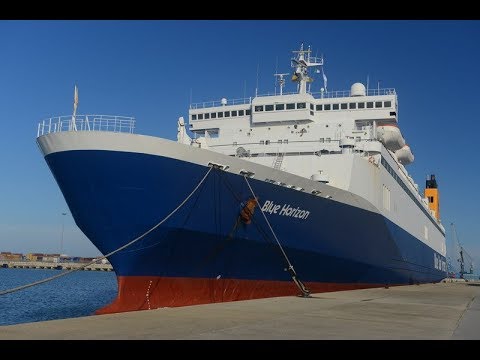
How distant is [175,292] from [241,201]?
2834 millimetres

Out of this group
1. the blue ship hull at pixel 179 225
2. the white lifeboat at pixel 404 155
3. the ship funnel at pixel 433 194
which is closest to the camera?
the blue ship hull at pixel 179 225

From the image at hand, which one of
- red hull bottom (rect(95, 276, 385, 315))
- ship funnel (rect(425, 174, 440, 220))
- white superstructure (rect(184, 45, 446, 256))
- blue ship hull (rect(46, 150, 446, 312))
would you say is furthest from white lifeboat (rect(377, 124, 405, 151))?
ship funnel (rect(425, 174, 440, 220))

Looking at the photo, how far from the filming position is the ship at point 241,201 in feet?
39.3

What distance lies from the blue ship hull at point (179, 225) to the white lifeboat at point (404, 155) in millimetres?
15047

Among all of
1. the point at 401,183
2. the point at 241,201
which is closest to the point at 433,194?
the point at 401,183

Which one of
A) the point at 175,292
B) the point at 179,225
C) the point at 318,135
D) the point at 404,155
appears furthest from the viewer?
the point at 404,155

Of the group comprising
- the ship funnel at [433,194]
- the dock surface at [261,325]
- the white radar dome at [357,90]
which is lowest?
the dock surface at [261,325]

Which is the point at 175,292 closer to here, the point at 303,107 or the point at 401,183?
the point at 303,107

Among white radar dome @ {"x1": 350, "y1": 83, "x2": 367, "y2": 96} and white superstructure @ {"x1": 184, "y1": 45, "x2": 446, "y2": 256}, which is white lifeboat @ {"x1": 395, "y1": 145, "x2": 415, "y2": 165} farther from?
white radar dome @ {"x1": 350, "y1": 83, "x2": 367, "y2": 96}

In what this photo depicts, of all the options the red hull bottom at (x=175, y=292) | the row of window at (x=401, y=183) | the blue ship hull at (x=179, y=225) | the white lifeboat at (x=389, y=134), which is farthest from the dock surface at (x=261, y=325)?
the white lifeboat at (x=389, y=134)

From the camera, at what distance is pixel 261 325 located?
28.3 ft

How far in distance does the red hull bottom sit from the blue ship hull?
2 cm

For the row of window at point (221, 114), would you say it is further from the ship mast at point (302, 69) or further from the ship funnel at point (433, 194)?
the ship funnel at point (433, 194)
